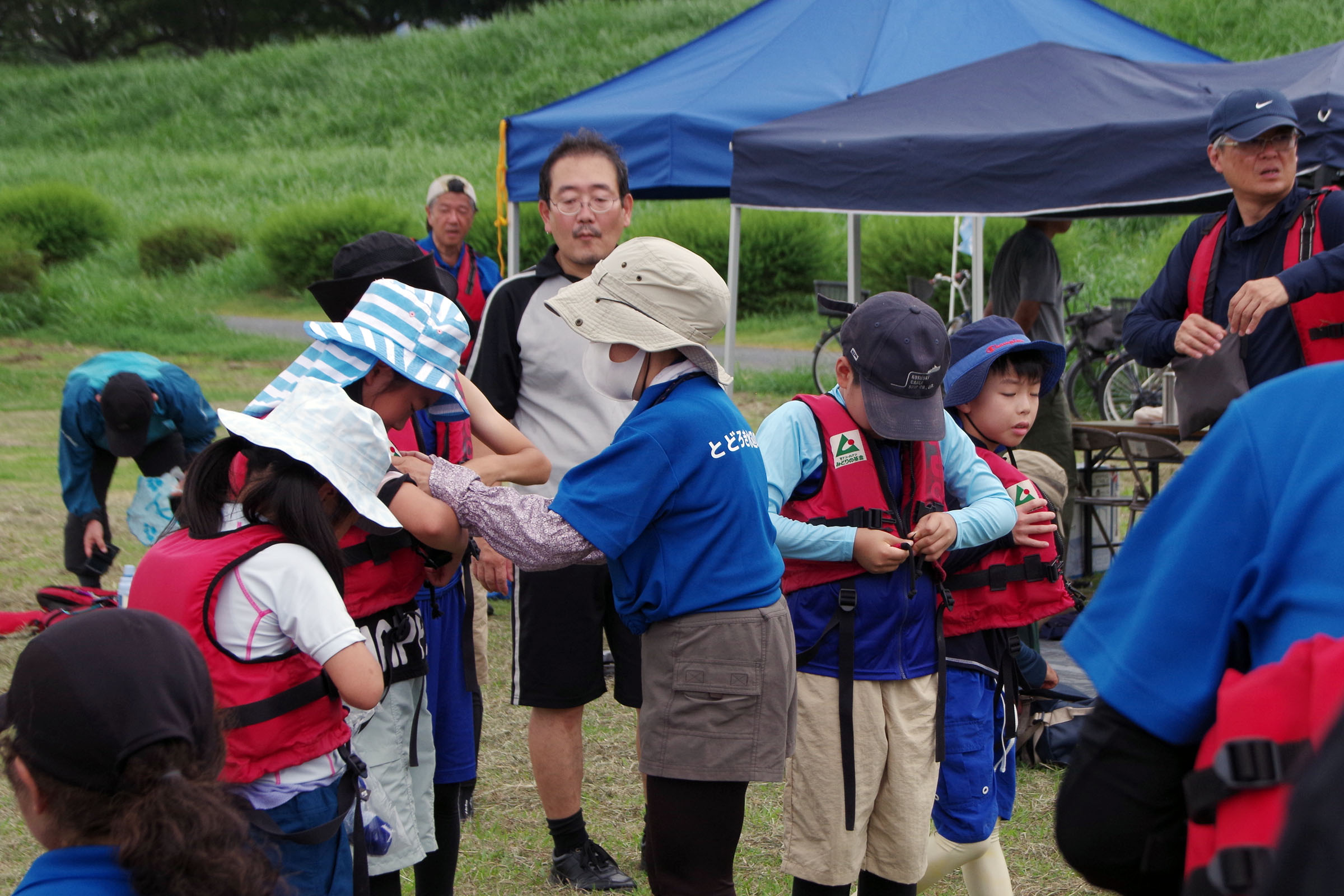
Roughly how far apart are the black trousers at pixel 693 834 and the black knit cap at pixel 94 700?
47.1 inches

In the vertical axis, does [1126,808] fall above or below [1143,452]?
above

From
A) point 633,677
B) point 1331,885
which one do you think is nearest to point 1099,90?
point 633,677

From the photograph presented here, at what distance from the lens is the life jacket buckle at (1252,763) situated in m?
0.98

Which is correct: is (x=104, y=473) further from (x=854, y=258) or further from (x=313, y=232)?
(x=313, y=232)

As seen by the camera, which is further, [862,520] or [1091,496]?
[1091,496]

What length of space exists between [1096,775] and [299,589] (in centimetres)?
137

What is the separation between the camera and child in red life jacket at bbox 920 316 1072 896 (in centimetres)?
293

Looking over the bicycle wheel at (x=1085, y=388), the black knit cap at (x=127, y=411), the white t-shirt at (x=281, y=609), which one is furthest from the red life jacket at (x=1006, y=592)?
the bicycle wheel at (x=1085, y=388)

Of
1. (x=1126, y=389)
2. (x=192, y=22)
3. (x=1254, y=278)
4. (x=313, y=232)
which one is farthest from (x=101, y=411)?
(x=192, y=22)

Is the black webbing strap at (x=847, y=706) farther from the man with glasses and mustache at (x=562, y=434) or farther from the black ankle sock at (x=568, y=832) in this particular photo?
the black ankle sock at (x=568, y=832)

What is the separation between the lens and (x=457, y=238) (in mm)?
8031

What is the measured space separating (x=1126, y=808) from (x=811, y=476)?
5.44 feet

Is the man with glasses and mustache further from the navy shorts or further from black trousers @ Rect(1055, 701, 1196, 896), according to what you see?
black trousers @ Rect(1055, 701, 1196, 896)

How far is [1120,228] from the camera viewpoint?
2112 centimetres
